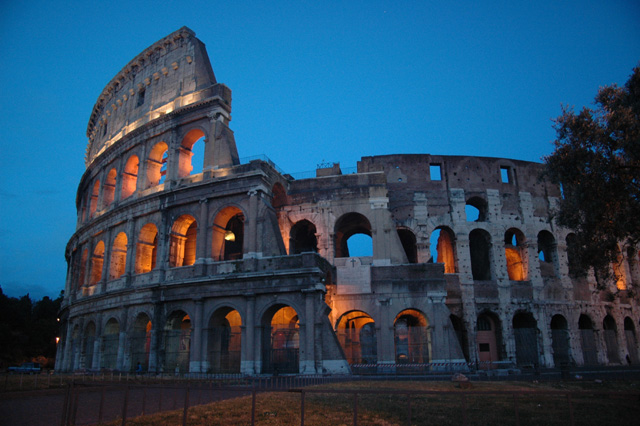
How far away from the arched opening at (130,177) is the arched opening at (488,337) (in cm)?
2207

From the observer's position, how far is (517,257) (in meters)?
27.6

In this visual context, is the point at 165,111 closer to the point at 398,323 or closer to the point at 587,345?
the point at 398,323

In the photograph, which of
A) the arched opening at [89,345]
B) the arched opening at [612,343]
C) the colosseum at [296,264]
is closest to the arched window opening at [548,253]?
the colosseum at [296,264]

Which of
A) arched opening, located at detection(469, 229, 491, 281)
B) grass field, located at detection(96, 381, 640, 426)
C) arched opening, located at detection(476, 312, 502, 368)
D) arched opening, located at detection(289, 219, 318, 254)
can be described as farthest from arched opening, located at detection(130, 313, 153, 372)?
arched opening, located at detection(469, 229, 491, 281)

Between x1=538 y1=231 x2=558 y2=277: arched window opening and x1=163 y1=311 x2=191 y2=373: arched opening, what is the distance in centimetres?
2077

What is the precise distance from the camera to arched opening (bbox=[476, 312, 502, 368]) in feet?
82.4

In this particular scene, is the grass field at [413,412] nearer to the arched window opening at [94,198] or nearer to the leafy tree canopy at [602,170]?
the leafy tree canopy at [602,170]

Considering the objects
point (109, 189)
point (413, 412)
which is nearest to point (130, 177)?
point (109, 189)

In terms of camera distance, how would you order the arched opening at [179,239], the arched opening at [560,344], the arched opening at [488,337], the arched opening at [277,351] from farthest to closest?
the arched opening at [560,344] → the arched opening at [488,337] → the arched opening at [179,239] → the arched opening at [277,351]

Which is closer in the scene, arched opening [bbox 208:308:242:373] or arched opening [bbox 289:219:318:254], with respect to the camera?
arched opening [bbox 208:308:242:373]

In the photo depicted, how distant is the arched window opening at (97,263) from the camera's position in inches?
1103

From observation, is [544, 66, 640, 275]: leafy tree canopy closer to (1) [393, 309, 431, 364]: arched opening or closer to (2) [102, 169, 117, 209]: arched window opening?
(1) [393, 309, 431, 364]: arched opening

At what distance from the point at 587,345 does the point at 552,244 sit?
6.18m

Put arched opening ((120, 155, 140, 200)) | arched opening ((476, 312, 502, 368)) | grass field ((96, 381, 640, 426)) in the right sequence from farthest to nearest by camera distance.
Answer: arched opening ((120, 155, 140, 200)) < arched opening ((476, 312, 502, 368)) < grass field ((96, 381, 640, 426))
